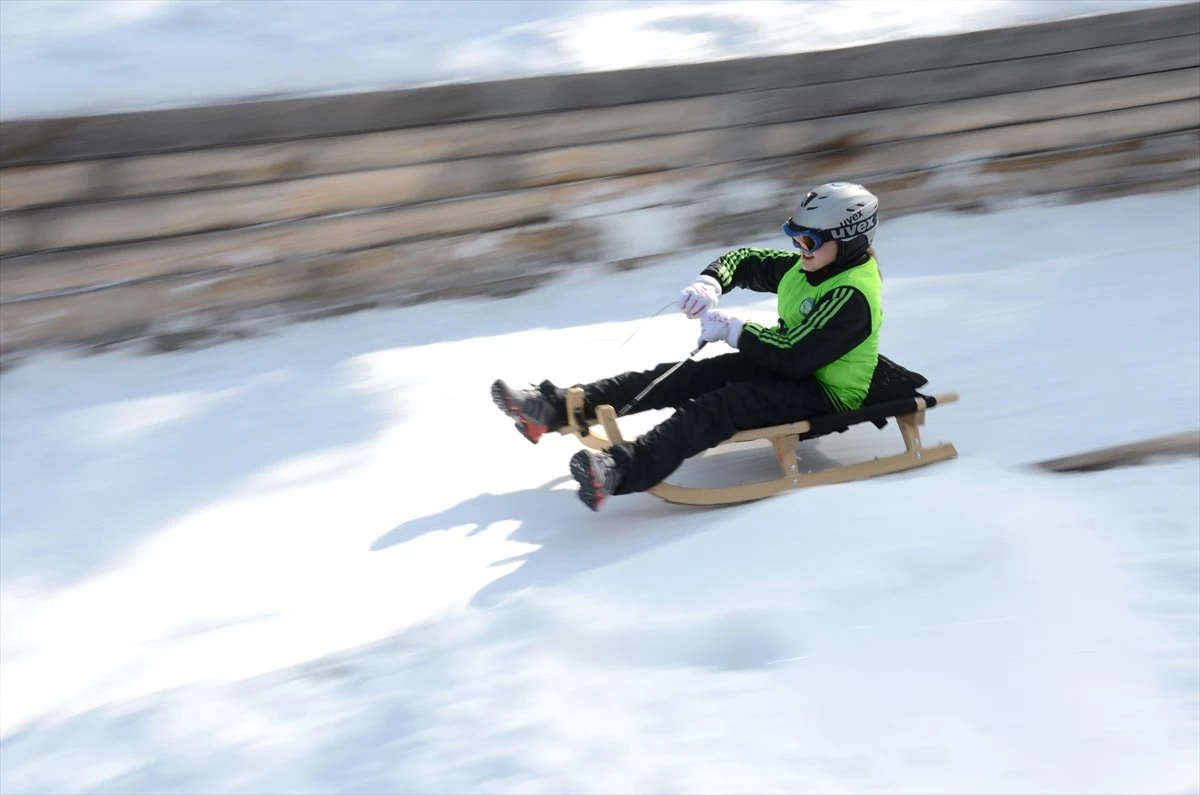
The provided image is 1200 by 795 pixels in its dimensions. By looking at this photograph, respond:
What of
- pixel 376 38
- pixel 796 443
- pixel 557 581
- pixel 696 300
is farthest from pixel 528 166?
pixel 557 581

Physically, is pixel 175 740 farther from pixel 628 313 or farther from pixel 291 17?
pixel 291 17

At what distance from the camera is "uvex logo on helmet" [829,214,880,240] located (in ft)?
10.9

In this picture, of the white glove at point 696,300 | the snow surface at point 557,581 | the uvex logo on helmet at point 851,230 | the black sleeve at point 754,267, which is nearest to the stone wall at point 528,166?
the snow surface at point 557,581

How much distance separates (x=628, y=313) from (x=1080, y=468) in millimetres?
2044

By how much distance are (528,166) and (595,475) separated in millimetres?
2215

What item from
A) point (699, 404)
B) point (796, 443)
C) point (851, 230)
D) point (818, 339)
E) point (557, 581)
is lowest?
point (557, 581)

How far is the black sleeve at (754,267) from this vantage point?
375 centimetres

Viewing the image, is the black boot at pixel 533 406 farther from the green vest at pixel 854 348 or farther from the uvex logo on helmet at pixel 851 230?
the uvex logo on helmet at pixel 851 230

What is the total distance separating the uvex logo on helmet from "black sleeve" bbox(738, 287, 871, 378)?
15 cm

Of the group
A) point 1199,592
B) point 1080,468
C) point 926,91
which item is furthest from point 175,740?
point 926,91

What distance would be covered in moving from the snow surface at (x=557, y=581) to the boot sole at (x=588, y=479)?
0.17 m

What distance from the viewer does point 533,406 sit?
11.0 feet

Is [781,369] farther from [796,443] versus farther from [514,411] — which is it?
[514,411]

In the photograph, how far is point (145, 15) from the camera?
4789mm
